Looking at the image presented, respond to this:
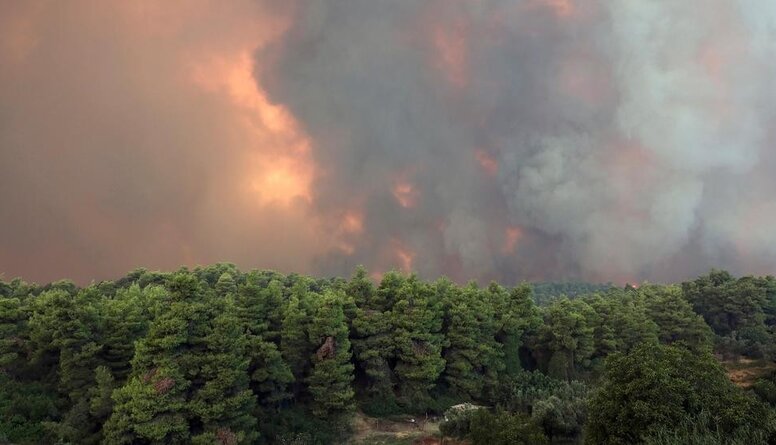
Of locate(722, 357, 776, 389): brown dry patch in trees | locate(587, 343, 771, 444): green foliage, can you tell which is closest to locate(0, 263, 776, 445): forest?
locate(587, 343, 771, 444): green foliage

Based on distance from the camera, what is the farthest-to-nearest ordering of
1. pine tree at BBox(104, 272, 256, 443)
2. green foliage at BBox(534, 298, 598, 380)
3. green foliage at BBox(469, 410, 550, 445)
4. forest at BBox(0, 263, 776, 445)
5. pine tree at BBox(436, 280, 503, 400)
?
green foliage at BBox(534, 298, 598, 380) → pine tree at BBox(436, 280, 503, 400) → pine tree at BBox(104, 272, 256, 443) → green foliage at BBox(469, 410, 550, 445) → forest at BBox(0, 263, 776, 445)

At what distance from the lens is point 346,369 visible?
4378cm

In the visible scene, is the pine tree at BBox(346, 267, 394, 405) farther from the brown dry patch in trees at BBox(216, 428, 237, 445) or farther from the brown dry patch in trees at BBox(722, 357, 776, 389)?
the brown dry patch in trees at BBox(722, 357, 776, 389)

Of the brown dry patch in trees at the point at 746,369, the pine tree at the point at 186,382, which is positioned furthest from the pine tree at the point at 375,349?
the brown dry patch in trees at the point at 746,369

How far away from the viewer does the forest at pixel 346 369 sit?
27.1 meters

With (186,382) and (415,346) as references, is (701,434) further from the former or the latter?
(186,382)

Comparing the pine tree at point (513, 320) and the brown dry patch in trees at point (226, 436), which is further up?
the pine tree at point (513, 320)

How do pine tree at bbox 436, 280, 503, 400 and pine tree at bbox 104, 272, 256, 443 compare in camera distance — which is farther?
pine tree at bbox 436, 280, 503, 400

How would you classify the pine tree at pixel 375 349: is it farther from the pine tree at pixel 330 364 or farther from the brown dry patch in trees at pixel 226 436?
the brown dry patch in trees at pixel 226 436

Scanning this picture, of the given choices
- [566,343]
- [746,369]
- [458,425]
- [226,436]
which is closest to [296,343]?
[226,436]

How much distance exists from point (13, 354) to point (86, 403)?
9149 millimetres

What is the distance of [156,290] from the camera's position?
49781mm

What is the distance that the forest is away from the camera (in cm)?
2708

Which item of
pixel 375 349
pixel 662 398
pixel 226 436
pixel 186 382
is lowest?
pixel 226 436
